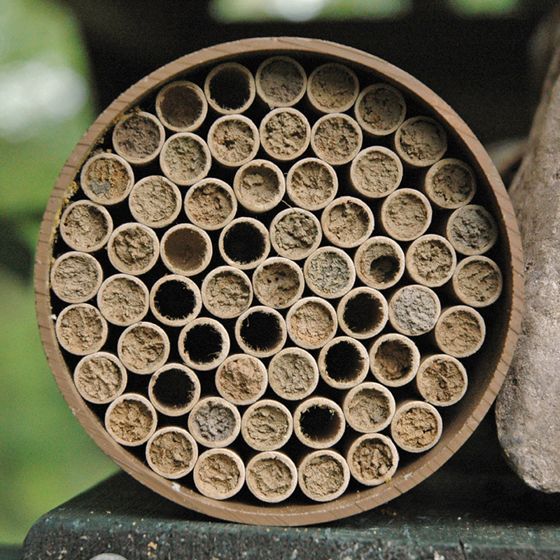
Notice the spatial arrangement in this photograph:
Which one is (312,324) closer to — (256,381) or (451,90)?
(256,381)

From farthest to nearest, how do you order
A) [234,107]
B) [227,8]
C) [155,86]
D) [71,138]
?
[71,138]
[227,8]
[234,107]
[155,86]

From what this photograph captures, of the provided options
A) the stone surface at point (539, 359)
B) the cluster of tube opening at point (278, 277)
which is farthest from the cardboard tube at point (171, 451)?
the stone surface at point (539, 359)

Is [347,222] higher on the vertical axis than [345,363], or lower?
higher

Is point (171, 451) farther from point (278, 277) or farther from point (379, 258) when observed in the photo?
point (379, 258)

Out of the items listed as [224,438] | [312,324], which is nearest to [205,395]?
[224,438]

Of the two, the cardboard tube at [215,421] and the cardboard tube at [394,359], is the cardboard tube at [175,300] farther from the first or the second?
the cardboard tube at [394,359]

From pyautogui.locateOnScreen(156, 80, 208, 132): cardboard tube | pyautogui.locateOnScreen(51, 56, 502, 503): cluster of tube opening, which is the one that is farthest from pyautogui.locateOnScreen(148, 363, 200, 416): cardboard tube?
pyautogui.locateOnScreen(156, 80, 208, 132): cardboard tube

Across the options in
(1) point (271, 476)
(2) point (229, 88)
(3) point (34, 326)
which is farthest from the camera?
(3) point (34, 326)

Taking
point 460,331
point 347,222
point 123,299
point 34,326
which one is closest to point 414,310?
point 460,331
